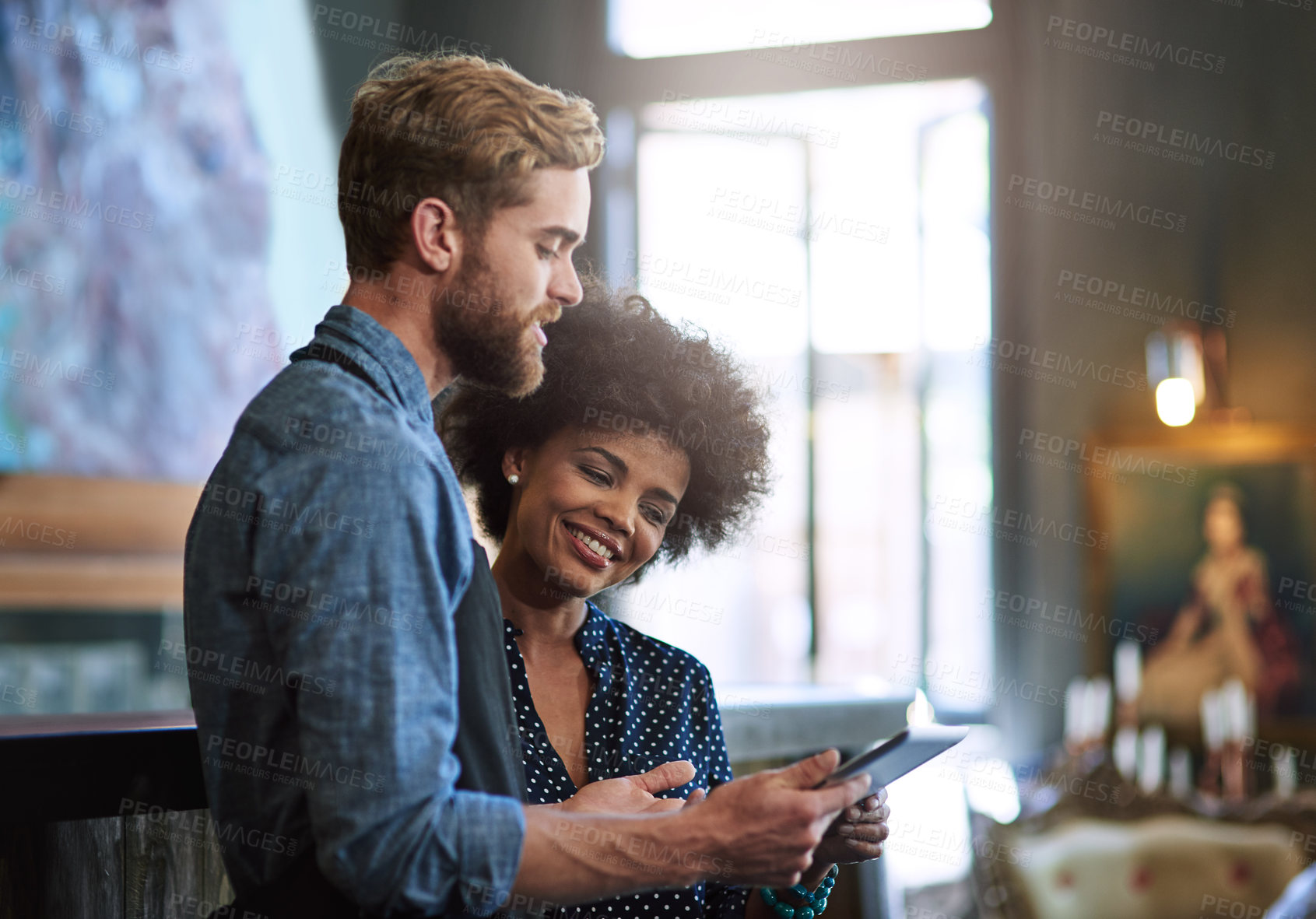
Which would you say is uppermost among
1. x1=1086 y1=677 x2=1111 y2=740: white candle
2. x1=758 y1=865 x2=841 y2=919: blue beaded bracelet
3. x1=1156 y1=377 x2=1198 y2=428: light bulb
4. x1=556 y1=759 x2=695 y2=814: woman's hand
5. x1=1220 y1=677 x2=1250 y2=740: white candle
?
x1=556 y1=759 x2=695 y2=814: woman's hand

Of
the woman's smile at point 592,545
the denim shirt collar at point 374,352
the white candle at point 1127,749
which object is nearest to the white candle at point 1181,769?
the white candle at point 1127,749

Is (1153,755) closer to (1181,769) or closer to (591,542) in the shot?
(1181,769)

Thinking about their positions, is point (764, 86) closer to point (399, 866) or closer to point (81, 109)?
point (81, 109)

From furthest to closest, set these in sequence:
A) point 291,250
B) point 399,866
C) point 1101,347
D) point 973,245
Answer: point 973,245 → point 1101,347 → point 291,250 → point 399,866

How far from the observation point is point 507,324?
1.27m

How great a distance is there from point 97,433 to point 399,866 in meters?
4.25

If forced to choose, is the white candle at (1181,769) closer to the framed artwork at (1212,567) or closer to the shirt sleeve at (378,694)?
the framed artwork at (1212,567)

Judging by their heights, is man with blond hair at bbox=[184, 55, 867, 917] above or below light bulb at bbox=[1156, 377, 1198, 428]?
above

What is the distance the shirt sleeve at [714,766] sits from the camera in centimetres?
178

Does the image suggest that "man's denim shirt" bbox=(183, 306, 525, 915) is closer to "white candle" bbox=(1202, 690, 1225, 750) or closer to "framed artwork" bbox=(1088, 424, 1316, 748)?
"white candle" bbox=(1202, 690, 1225, 750)

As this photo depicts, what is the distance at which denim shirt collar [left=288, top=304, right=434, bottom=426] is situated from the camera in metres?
1.21

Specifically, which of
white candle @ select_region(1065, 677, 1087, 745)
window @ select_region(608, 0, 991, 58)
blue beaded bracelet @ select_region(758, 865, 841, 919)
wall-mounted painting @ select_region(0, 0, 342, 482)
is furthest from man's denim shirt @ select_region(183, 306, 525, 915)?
window @ select_region(608, 0, 991, 58)

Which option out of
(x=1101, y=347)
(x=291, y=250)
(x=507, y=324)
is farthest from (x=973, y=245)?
(x=507, y=324)

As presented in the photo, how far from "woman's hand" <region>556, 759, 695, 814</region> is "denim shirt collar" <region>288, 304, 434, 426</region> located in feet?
1.59
